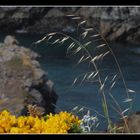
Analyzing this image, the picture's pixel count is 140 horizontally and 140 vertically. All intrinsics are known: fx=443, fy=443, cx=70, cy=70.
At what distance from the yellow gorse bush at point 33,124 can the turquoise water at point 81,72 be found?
16 centimetres

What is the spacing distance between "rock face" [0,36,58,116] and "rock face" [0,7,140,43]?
124 mm

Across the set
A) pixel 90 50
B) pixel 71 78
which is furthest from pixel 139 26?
pixel 71 78

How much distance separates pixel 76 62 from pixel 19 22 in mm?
450

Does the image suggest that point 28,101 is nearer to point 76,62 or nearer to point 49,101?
point 49,101

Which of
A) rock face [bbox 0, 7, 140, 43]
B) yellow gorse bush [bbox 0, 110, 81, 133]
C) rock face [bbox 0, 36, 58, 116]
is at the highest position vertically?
rock face [bbox 0, 7, 140, 43]

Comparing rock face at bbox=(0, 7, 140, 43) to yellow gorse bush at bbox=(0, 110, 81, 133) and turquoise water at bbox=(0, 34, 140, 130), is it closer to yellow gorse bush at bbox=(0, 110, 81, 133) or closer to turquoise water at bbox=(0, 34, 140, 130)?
turquoise water at bbox=(0, 34, 140, 130)

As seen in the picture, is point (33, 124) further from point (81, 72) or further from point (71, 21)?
point (71, 21)

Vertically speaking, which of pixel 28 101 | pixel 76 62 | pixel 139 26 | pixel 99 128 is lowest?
pixel 99 128

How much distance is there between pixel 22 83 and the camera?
2617mm

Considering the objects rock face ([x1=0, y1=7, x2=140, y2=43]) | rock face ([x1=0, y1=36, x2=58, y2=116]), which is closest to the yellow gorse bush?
rock face ([x1=0, y1=36, x2=58, y2=116])

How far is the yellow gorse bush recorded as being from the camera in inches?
90.5

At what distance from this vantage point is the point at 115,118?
2.49 meters

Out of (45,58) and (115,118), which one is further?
(45,58)

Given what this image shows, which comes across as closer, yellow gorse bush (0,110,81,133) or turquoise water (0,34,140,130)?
yellow gorse bush (0,110,81,133)
